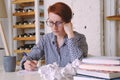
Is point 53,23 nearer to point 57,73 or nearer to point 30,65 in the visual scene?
point 30,65

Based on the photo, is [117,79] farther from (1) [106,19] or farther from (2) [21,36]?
(2) [21,36]

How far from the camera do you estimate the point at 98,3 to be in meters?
2.63

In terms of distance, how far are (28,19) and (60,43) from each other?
5.14 feet

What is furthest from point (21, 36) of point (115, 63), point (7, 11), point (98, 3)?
point (115, 63)

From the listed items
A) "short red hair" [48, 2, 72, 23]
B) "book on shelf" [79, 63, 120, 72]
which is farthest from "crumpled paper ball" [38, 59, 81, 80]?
"short red hair" [48, 2, 72, 23]

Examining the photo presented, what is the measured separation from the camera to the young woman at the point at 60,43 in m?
1.51

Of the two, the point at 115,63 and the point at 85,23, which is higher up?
the point at 85,23

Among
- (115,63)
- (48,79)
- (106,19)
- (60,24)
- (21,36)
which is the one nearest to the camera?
(115,63)

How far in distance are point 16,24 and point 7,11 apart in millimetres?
270

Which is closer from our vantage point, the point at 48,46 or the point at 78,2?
the point at 48,46

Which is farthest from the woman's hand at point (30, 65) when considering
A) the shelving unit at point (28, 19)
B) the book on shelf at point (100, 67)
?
the shelving unit at point (28, 19)

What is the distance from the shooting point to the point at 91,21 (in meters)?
2.70

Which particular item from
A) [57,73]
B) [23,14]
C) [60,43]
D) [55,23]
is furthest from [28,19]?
[57,73]

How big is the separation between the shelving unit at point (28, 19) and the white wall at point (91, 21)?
0.45 metres
